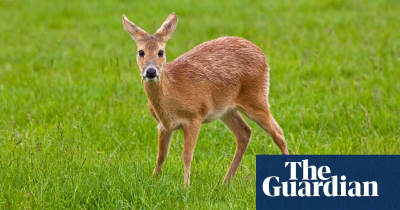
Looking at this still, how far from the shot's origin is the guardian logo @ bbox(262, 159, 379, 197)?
4820mm

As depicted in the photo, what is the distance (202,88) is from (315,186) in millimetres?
1186

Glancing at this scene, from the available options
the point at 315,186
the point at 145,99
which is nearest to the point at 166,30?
the point at 315,186

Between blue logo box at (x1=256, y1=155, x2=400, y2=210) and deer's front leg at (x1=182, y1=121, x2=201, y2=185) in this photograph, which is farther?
deer's front leg at (x1=182, y1=121, x2=201, y2=185)

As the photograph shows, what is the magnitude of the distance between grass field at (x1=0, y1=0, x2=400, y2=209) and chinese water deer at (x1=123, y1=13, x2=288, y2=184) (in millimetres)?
296

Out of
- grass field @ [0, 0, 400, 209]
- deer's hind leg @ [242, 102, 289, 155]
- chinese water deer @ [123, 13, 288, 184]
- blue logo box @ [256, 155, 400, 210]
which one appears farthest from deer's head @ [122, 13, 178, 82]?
blue logo box @ [256, 155, 400, 210]

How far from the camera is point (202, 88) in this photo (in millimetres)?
5215

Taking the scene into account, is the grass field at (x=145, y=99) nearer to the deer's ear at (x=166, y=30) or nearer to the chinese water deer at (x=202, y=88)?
the chinese water deer at (x=202, y=88)

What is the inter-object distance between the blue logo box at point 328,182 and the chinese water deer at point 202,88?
242mm

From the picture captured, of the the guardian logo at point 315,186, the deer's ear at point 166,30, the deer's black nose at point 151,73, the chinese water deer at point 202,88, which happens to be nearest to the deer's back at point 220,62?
the chinese water deer at point 202,88

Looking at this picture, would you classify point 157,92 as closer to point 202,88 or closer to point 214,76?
point 202,88

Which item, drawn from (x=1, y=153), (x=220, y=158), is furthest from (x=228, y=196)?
(x=1, y=153)

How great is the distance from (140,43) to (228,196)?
4.26 ft

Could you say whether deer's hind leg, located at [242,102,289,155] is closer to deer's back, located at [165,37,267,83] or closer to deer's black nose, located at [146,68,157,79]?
deer's back, located at [165,37,267,83]

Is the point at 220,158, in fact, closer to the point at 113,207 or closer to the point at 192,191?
the point at 192,191
